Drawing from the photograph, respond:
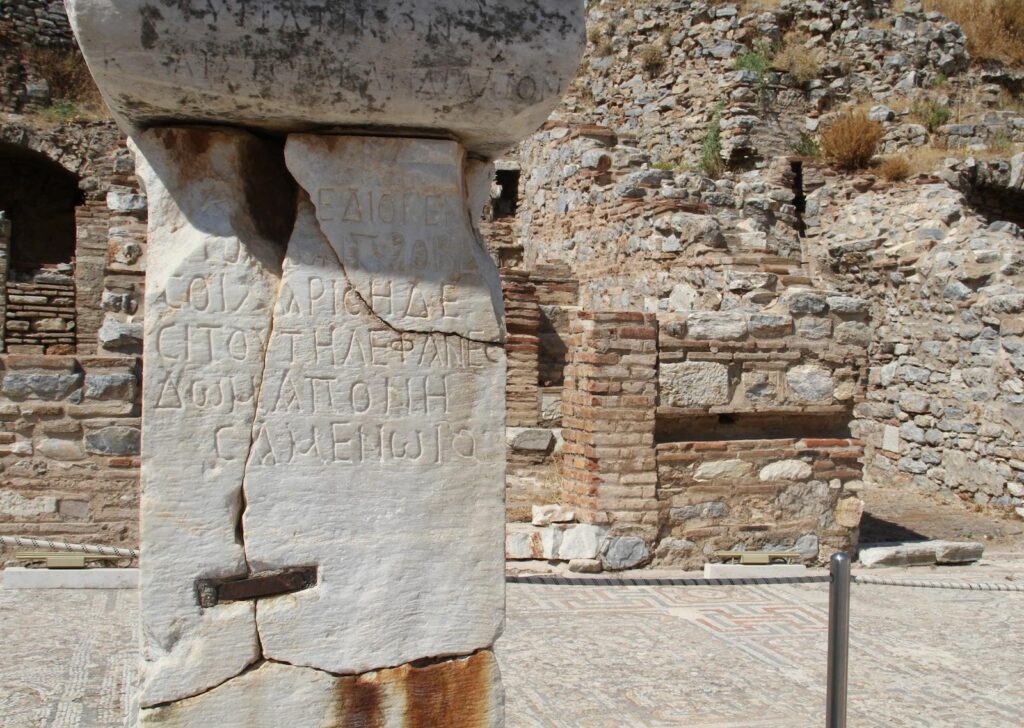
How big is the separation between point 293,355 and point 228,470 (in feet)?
1.03

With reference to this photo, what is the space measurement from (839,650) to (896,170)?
10052 mm

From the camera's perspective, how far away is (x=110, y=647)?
451 centimetres

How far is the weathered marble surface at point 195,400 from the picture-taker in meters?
2.38

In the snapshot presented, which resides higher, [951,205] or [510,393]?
[951,205]

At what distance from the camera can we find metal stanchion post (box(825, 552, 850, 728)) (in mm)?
2787

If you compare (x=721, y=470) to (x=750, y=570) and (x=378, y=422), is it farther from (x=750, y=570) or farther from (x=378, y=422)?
(x=378, y=422)

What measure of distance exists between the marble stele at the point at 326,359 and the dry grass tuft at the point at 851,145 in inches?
431

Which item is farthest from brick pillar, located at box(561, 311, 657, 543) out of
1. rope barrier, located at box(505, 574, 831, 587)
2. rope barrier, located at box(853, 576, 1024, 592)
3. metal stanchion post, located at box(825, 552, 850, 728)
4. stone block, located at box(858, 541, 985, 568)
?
metal stanchion post, located at box(825, 552, 850, 728)

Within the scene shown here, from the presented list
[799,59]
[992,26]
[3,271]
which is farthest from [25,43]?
[992,26]

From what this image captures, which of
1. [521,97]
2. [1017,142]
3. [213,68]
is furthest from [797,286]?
[1017,142]

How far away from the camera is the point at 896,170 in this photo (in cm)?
1170

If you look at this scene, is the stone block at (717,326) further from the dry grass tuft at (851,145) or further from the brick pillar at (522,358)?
the dry grass tuft at (851,145)

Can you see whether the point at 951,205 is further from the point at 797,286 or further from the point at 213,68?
the point at 213,68

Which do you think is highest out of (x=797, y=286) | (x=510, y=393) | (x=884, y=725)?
(x=797, y=286)
